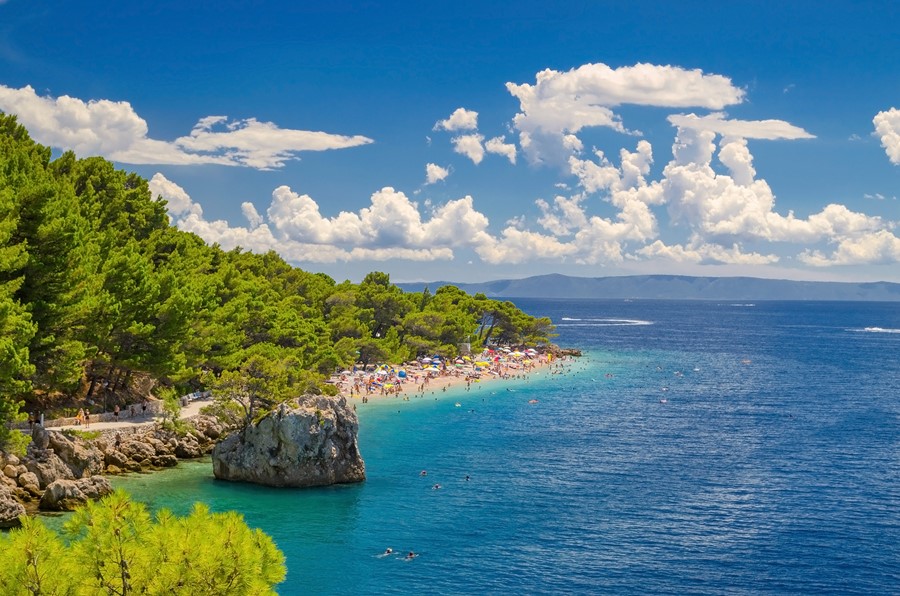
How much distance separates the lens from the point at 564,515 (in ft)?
139

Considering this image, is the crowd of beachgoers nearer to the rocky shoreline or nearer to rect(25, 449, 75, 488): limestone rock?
the rocky shoreline

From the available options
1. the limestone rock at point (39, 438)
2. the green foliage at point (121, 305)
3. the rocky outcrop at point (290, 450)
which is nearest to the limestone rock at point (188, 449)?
the green foliage at point (121, 305)

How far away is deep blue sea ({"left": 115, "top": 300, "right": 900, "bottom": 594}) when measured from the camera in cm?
3359

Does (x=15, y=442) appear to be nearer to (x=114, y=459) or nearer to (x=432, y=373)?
(x=114, y=459)

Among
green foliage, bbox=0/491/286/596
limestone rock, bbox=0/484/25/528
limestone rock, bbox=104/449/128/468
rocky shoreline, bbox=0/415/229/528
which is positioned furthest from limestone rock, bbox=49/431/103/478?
green foliage, bbox=0/491/286/596

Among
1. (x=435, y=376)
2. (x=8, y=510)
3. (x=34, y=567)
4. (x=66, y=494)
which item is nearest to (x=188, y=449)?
(x=66, y=494)

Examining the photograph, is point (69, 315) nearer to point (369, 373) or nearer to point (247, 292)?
point (247, 292)

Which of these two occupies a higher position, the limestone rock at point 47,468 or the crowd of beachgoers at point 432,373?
the limestone rock at point 47,468

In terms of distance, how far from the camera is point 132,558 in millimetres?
14406

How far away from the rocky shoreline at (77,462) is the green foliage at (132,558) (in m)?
23.2

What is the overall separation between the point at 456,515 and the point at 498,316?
102 metres

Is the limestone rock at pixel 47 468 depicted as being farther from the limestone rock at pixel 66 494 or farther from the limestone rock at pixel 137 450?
the limestone rock at pixel 137 450

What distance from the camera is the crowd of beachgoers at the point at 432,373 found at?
297 feet

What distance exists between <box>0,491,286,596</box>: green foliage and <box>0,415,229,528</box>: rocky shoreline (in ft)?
76.0
